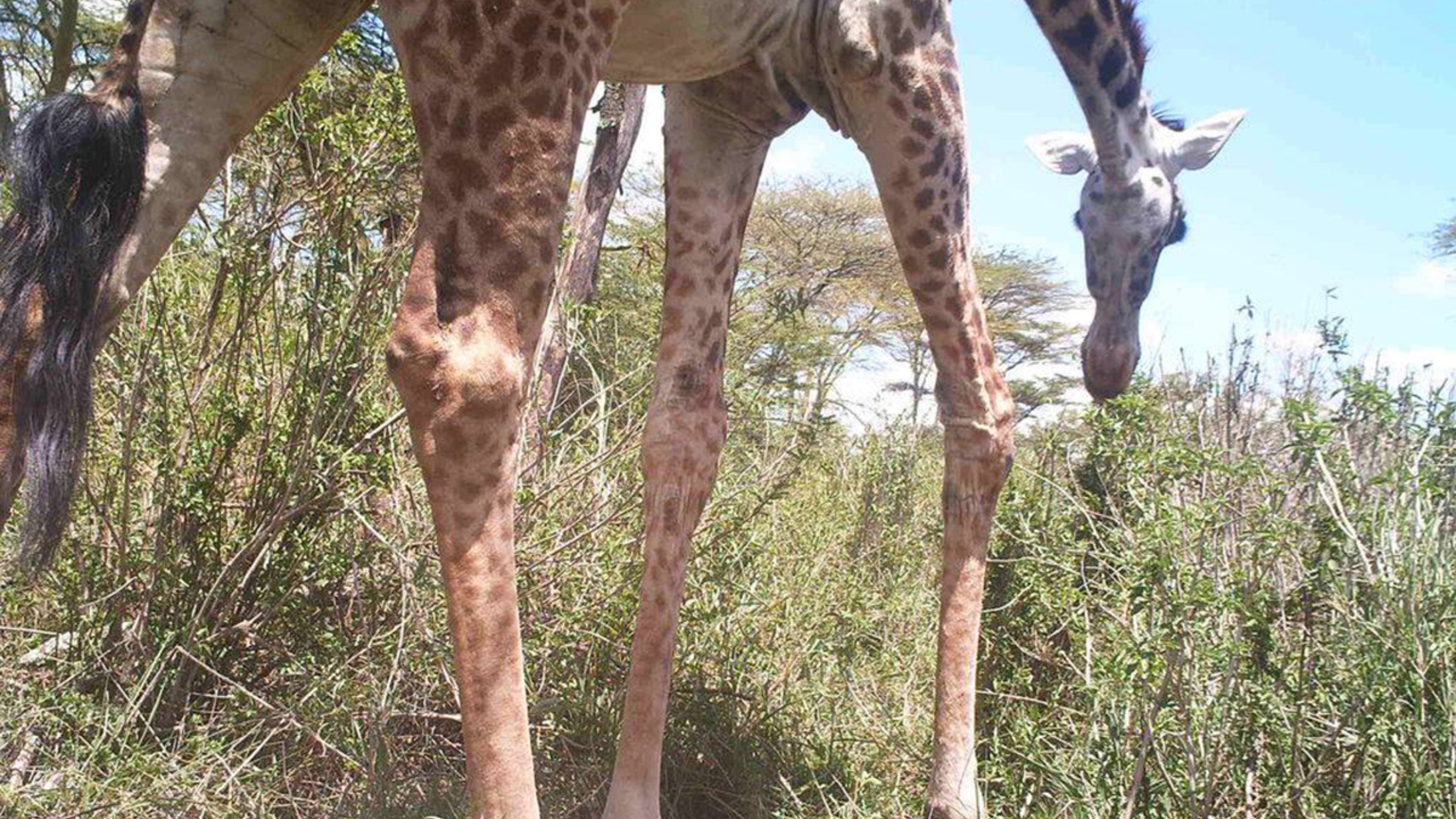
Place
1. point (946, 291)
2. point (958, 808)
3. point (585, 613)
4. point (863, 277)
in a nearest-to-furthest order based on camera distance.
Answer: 1. point (958, 808)
2. point (946, 291)
3. point (585, 613)
4. point (863, 277)

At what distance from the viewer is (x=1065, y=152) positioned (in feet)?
19.2

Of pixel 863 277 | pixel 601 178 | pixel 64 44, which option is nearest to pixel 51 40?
pixel 64 44

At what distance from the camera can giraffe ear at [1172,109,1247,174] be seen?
16.9 ft

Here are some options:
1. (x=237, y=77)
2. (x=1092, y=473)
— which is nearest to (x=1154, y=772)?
(x=1092, y=473)

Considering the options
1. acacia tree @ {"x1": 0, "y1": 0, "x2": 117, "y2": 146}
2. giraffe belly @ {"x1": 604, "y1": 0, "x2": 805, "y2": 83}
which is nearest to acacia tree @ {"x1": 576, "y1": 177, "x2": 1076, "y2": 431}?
acacia tree @ {"x1": 0, "y1": 0, "x2": 117, "y2": 146}

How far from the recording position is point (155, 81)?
93.8 inches

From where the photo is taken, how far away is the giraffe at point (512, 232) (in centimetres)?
206

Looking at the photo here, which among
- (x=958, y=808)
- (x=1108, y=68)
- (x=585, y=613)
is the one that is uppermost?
(x=1108, y=68)

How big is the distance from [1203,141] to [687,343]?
3.10 metres

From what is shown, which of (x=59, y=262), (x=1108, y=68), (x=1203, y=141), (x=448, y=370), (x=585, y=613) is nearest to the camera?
(x=448, y=370)

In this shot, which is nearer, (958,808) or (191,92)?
(191,92)

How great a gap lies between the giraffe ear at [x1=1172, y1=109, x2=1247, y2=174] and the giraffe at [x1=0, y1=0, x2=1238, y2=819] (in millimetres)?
2280

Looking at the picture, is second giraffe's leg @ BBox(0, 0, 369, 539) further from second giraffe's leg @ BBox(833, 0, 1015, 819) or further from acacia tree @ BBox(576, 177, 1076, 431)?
acacia tree @ BBox(576, 177, 1076, 431)

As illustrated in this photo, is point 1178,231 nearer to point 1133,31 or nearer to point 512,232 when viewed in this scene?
point 1133,31
